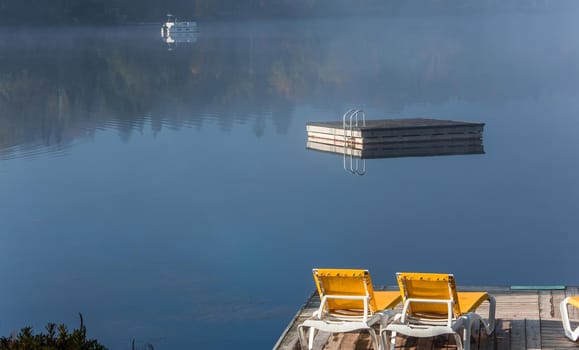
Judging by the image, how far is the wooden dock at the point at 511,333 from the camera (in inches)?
325

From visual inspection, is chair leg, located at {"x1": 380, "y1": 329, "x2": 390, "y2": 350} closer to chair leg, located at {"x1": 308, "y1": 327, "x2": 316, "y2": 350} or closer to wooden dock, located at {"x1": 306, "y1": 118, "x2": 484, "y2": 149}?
chair leg, located at {"x1": 308, "y1": 327, "x2": 316, "y2": 350}

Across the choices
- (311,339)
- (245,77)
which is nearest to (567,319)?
(311,339)

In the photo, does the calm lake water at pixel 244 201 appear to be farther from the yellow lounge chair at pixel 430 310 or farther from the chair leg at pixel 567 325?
the chair leg at pixel 567 325

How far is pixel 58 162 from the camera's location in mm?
26078

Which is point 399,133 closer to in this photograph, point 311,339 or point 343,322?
point 311,339

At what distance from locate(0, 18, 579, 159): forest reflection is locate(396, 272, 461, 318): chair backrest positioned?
20705mm

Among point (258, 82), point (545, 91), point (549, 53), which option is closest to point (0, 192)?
point (545, 91)

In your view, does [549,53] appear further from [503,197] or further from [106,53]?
[503,197]

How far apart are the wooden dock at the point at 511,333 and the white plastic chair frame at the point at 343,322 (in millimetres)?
245

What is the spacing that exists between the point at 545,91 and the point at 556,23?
65.0m

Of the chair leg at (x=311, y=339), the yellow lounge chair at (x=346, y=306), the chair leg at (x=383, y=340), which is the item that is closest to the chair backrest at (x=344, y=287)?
the yellow lounge chair at (x=346, y=306)

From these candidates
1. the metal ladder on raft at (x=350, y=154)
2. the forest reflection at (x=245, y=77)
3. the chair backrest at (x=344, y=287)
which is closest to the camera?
the chair backrest at (x=344, y=287)

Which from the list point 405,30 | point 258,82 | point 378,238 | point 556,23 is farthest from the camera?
point 556,23

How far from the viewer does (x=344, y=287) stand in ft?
26.7
